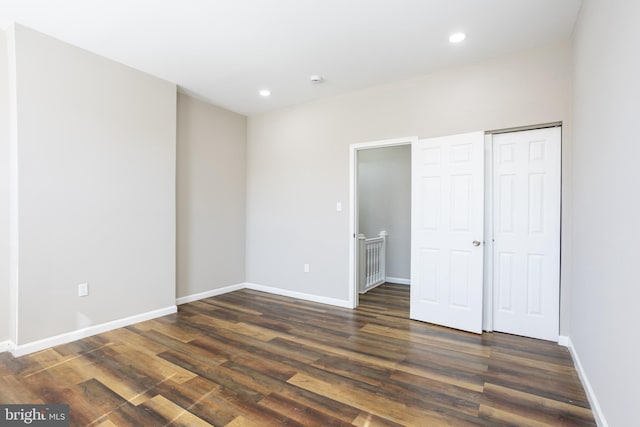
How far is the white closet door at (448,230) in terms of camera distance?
3227 millimetres

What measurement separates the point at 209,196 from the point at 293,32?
8.51 ft

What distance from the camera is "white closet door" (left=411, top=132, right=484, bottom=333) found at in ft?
10.6

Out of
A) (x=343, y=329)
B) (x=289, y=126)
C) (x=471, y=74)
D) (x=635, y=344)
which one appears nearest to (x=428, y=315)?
(x=343, y=329)

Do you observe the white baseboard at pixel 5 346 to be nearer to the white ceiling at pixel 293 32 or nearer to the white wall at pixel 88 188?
the white wall at pixel 88 188

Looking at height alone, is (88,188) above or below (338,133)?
below

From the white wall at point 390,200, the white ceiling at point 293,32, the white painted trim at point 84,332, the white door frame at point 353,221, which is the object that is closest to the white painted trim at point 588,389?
the white door frame at point 353,221

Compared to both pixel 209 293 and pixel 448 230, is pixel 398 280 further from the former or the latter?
pixel 209 293

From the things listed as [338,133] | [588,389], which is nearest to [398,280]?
[338,133]

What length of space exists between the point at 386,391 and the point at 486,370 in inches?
34.7

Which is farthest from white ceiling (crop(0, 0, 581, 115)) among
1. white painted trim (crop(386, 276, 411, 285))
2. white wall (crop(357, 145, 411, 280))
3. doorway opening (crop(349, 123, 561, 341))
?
white painted trim (crop(386, 276, 411, 285))

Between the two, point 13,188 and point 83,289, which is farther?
point 83,289

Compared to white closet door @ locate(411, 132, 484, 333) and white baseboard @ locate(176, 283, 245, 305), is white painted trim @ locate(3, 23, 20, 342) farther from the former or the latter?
white closet door @ locate(411, 132, 484, 333)

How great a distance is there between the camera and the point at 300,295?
4.54 metres

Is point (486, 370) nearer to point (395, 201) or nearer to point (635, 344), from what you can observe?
point (635, 344)
